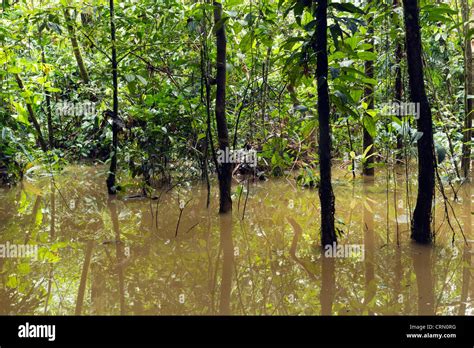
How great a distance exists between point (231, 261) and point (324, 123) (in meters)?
1.43

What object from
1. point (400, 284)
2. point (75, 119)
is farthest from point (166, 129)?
point (75, 119)

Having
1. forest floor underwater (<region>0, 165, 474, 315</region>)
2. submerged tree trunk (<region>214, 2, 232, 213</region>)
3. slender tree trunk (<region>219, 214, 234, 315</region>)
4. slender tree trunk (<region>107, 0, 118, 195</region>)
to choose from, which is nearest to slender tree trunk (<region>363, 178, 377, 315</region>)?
forest floor underwater (<region>0, 165, 474, 315</region>)

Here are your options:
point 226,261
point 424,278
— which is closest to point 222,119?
point 226,261

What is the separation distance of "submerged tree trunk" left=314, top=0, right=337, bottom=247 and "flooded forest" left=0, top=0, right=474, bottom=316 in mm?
12

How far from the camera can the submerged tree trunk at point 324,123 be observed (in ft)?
12.8

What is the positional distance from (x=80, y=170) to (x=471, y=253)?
7.94 meters

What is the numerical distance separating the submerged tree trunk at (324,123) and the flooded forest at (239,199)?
1 centimetres

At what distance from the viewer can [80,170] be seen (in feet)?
32.9

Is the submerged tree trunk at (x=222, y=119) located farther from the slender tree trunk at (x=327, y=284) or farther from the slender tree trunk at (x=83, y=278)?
the slender tree trunk at (x=327, y=284)

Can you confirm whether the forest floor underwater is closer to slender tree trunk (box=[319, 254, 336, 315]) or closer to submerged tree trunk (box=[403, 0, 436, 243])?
slender tree trunk (box=[319, 254, 336, 315])

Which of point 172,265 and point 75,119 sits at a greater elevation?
point 75,119

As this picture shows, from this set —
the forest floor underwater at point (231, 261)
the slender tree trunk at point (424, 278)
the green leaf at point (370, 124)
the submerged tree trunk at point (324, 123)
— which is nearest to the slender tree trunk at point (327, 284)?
the forest floor underwater at point (231, 261)

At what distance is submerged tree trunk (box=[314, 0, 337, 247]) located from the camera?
153 inches

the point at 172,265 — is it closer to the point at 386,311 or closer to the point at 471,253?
the point at 386,311
